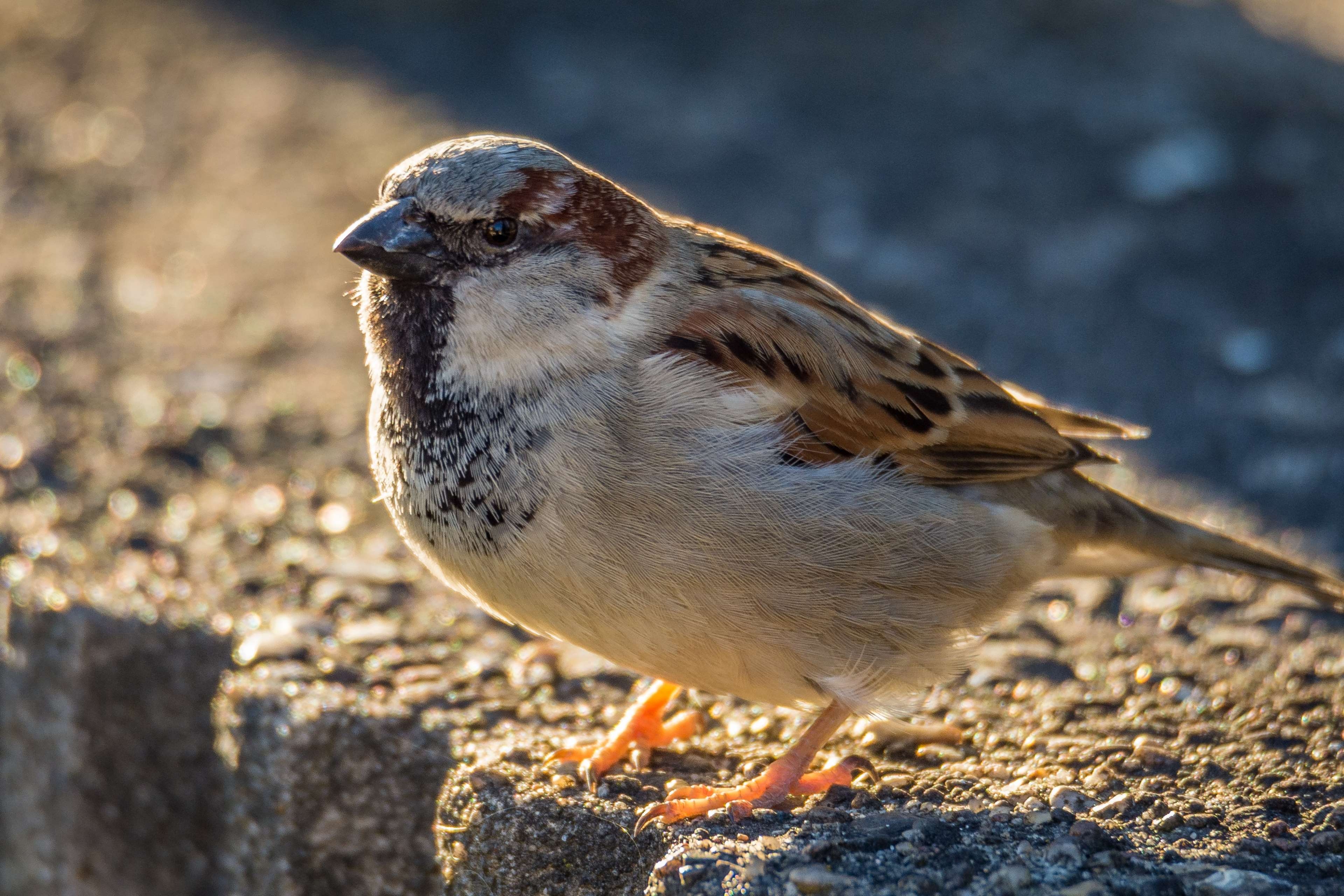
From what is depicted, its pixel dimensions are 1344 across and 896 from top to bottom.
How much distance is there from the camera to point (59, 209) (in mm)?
5766

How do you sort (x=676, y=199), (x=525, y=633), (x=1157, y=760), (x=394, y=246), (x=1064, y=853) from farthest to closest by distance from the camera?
1. (x=676, y=199)
2. (x=525, y=633)
3. (x=1157, y=760)
4. (x=394, y=246)
5. (x=1064, y=853)

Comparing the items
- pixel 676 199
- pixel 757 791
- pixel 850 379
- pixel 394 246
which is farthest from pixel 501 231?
pixel 676 199

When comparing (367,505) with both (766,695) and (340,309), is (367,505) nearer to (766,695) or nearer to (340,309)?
(340,309)

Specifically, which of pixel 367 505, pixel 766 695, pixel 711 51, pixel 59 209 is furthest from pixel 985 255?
pixel 59 209

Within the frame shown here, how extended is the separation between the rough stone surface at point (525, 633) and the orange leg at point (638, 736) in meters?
0.06

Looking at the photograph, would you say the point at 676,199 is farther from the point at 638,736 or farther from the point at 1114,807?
the point at 1114,807

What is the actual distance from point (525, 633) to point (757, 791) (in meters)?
1.09

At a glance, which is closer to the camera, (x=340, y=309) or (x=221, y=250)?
(x=340, y=309)

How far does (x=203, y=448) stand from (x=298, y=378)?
0.46 m

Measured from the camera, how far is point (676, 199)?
562 cm

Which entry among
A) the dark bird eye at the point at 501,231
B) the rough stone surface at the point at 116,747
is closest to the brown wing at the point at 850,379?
the dark bird eye at the point at 501,231

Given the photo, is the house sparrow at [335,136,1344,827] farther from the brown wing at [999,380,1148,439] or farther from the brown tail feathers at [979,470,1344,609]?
the brown wing at [999,380,1148,439]

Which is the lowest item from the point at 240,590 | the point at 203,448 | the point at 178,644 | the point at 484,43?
the point at 178,644

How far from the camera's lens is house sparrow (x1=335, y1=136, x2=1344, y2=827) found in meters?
2.63
